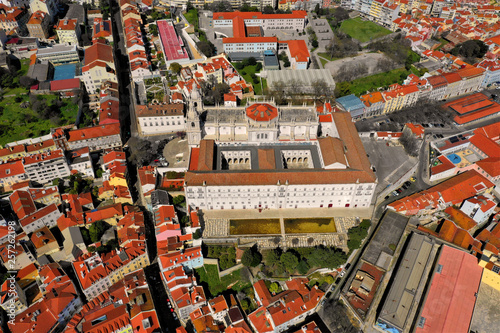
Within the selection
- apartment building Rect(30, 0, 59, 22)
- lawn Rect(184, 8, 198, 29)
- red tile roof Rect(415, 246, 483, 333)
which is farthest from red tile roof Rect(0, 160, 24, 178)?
lawn Rect(184, 8, 198, 29)

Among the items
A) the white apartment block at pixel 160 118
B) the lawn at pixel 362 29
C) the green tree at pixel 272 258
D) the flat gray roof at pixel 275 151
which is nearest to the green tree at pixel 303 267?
the green tree at pixel 272 258

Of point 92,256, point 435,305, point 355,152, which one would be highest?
point 355,152

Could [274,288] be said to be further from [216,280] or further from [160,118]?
[160,118]

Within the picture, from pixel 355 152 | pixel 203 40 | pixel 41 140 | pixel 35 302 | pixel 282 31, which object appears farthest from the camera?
pixel 282 31

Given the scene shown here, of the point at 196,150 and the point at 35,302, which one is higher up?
the point at 196,150

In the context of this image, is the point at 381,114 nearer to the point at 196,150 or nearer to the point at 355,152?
the point at 355,152

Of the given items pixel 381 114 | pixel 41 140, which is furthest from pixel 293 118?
pixel 41 140

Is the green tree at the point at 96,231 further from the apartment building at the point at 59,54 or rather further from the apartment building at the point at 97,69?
the apartment building at the point at 59,54

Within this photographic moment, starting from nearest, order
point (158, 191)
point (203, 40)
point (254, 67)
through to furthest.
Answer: point (158, 191)
point (254, 67)
point (203, 40)
